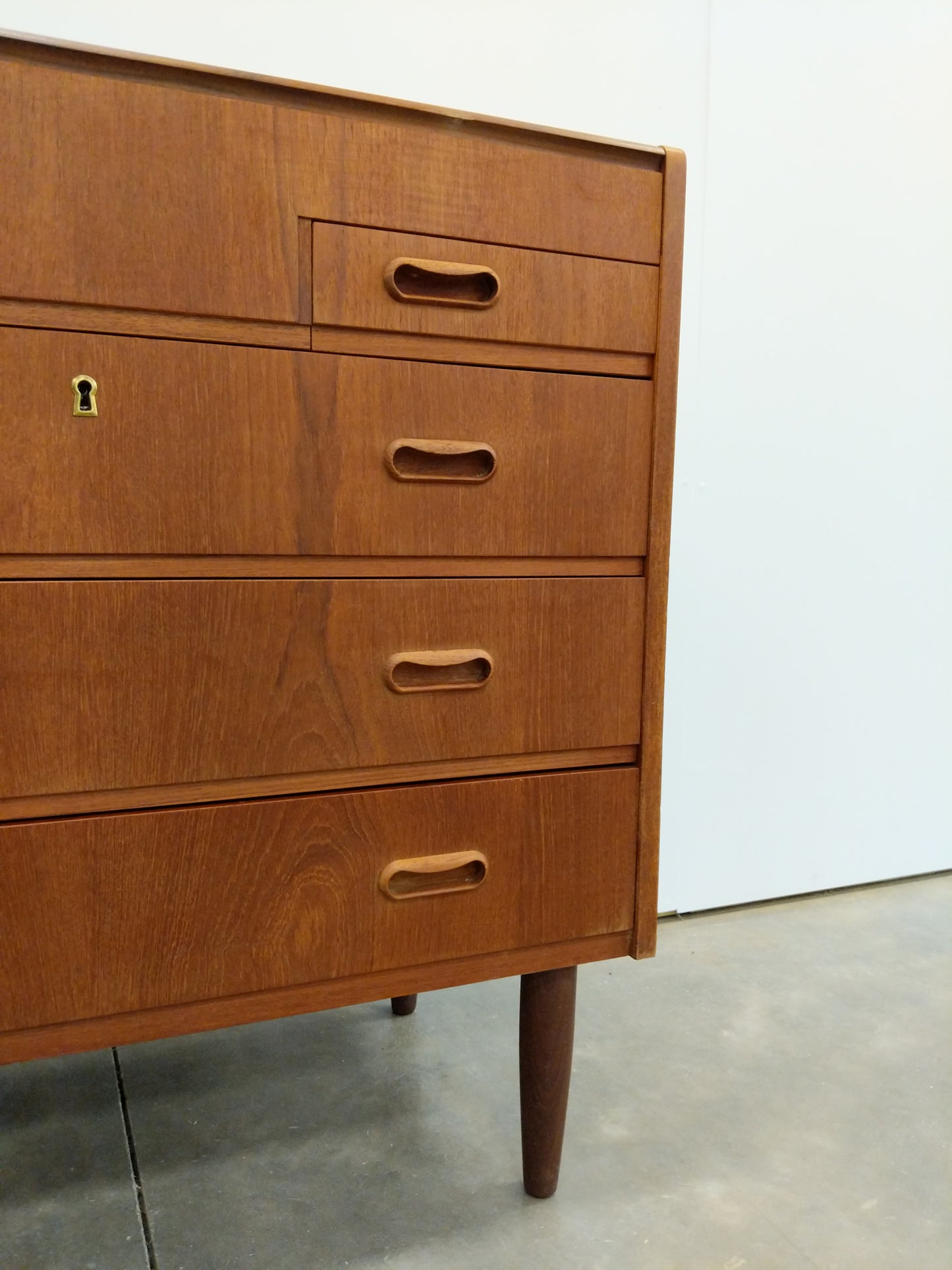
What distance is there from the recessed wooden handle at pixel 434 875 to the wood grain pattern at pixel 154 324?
17.1 inches

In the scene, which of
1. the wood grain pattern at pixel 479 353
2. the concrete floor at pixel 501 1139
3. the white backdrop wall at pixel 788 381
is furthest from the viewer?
the white backdrop wall at pixel 788 381

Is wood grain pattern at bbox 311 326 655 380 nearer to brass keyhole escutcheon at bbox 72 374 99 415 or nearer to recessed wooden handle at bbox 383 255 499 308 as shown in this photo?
recessed wooden handle at bbox 383 255 499 308

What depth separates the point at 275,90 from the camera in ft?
2.53

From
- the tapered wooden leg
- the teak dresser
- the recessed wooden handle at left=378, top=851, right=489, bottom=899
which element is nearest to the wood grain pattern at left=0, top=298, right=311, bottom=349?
the teak dresser

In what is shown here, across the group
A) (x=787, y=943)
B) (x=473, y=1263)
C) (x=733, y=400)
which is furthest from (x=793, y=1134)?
(x=733, y=400)

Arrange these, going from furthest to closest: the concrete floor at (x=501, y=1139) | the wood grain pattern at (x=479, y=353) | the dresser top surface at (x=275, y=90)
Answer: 1. the concrete floor at (x=501, y=1139)
2. the wood grain pattern at (x=479, y=353)
3. the dresser top surface at (x=275, y=90)

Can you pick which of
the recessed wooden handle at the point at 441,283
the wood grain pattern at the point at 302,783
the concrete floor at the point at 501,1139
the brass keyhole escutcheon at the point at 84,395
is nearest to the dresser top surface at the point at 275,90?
the recessed wooden handle at the point at 441,283

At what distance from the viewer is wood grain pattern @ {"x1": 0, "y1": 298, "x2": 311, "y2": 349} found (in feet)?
2.37

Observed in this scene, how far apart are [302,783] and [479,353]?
385mm

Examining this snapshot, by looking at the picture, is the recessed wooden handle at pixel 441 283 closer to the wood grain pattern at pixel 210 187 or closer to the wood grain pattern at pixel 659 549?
the wood grain pattern at pixel 210 187

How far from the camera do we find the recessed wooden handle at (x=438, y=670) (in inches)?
33.6

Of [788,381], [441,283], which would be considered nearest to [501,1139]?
[441,283]

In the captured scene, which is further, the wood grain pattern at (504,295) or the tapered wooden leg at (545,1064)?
the tapered wooden leg at (545,1064)

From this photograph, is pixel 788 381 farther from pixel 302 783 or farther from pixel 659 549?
pixel 302 783
